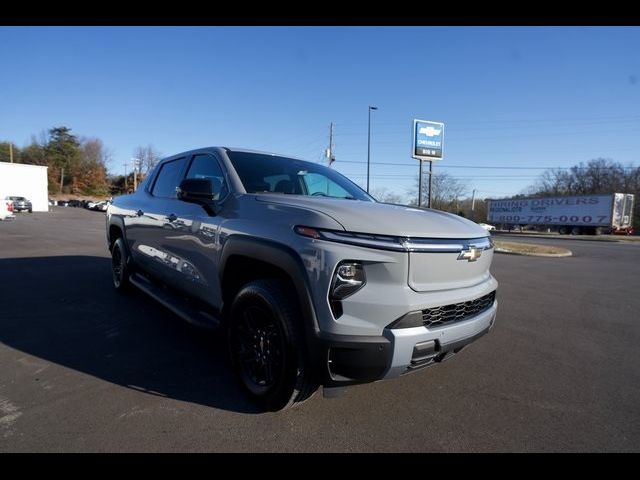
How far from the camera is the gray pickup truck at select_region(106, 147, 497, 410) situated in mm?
2059

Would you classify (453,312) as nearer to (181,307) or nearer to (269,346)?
(269,346)

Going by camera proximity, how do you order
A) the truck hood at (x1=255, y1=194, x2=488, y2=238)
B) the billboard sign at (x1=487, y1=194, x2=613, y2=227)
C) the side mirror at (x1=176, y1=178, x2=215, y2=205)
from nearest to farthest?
the truck hood at (x1=255, y1=194, x2=488, y2=238), the side mirror at (x1=176, y1=178, x2=215, y2=205), the billboard sign at (x1=487, y1=194, x2=613, y2=227)

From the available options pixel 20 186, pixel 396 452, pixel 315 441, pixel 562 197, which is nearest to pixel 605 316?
pixel 396 452

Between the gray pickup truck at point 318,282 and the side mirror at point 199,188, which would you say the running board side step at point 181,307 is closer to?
the gray pickup truck at point 318,282

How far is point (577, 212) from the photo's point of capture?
3503 cm

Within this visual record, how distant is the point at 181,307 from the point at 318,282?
1.94 meters

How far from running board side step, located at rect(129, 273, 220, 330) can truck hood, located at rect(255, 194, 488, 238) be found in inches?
44.1

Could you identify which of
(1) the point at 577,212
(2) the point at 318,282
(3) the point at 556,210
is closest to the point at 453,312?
(2) the point at 318,282

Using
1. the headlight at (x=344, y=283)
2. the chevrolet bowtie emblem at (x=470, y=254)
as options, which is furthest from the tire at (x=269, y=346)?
the chevrolet bowtie emblem at (x=470, y=254)

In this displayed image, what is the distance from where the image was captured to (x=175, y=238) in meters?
3.60

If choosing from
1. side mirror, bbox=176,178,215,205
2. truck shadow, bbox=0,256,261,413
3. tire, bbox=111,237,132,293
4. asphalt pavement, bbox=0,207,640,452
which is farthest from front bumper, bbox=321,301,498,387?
tire, bbox=111,237,132,293

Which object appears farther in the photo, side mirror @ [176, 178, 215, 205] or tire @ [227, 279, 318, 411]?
side mirror @ [176, 178, 215, 205]

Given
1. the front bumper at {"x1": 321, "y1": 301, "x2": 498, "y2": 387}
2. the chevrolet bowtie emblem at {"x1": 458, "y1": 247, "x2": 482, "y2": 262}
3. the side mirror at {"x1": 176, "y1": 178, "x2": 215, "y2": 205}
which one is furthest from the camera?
the side mirror at {"x1": 176, "y1": 178, "x2": 215, "y2": 205}

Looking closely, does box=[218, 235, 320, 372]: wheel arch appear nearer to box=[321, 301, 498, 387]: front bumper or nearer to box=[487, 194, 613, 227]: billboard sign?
box=[321, 301, 498, 387]: front bumper
